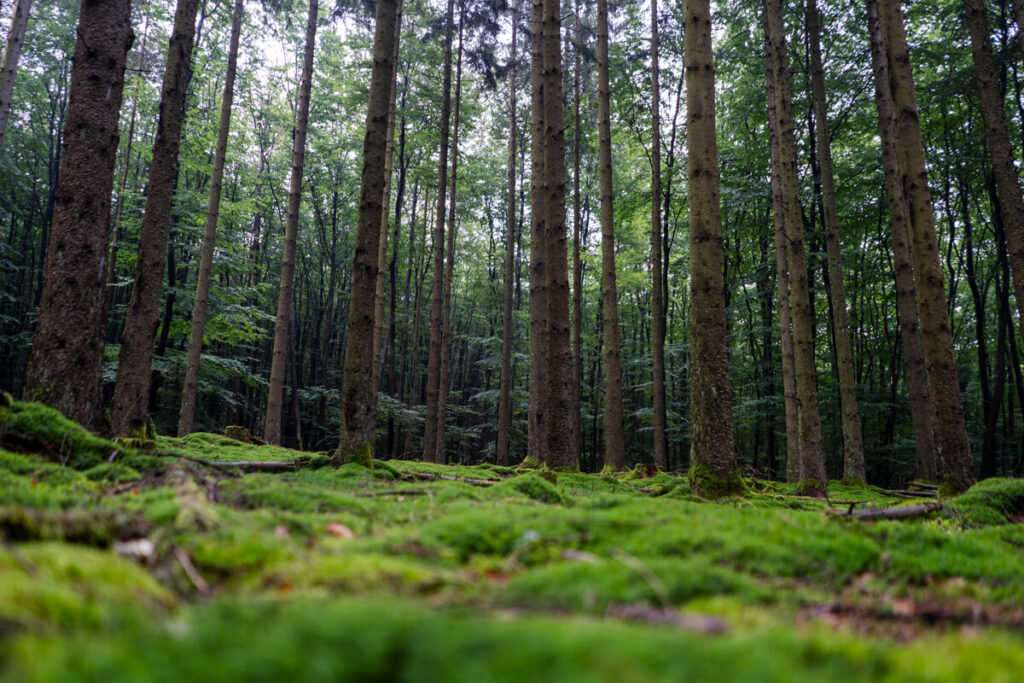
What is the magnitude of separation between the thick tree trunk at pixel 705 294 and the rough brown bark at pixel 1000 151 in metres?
6.00

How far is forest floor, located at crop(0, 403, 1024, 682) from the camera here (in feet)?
3.14

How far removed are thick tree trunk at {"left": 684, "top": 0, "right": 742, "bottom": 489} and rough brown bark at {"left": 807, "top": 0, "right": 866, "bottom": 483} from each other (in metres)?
7.30

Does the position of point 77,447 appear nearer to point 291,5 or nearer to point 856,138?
point 291,5

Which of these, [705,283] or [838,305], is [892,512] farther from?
[838,305]

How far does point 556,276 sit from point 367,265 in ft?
10.9

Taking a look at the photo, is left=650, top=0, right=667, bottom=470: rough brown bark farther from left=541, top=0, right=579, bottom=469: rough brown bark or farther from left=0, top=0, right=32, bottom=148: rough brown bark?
left=0, top=0, right=32, bottom=148: rough brown bark

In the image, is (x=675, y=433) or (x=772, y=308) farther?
(x=675, y=433)

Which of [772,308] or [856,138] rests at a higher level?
[856,138]

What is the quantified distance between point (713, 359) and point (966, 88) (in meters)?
12.4

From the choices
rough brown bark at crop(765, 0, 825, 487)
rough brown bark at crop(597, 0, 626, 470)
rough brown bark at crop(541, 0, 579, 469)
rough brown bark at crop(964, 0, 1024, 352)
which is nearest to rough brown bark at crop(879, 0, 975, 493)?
rough brown bark at crop(765, 0, 825, 487)

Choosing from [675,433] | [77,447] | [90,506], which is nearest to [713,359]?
[90,506]

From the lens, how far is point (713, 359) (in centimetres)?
556

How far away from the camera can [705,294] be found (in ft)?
18.6

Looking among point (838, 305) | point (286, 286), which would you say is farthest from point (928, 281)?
point (286, 286)
